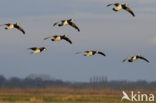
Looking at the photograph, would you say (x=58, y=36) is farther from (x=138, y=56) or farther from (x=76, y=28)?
(x=138, y=56)

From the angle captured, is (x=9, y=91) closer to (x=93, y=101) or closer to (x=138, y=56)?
(x=93, y=101)

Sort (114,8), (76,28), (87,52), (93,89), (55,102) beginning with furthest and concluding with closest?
(93,89) → (55,102) → (87,52) → (76,28) → (114,8)

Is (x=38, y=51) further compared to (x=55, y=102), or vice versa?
(x=55, y=102)

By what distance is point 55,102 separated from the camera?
61031 millimetres

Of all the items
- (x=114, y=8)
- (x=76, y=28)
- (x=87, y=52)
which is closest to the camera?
(x=114, y=8)

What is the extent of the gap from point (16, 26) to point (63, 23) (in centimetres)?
253

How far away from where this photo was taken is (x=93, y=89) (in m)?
100

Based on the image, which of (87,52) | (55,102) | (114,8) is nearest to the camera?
(114,8)

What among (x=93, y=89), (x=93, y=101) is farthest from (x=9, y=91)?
(x=93, y=101)

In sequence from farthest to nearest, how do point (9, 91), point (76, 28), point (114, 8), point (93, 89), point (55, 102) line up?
1. point (93, 89)
2. point (9, 91)
3. point (55, 102)
4. point (76, 28)
5. point (114, 8)

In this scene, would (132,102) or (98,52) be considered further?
(132,102)

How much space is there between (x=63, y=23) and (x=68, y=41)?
4.96ft

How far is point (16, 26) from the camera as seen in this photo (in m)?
37.3

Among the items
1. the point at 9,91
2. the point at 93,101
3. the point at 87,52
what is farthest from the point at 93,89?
the point at 87,52
